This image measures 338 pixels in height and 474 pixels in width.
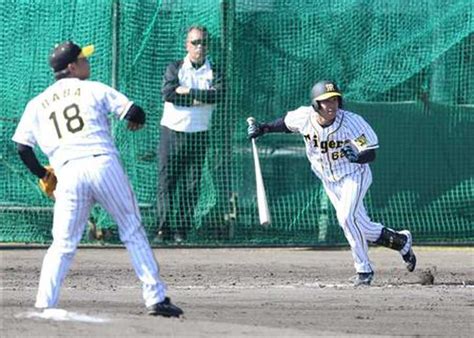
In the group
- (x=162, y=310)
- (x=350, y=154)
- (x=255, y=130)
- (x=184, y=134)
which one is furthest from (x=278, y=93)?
(x=162, y=310)

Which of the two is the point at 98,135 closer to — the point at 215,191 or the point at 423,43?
the point at 215,191

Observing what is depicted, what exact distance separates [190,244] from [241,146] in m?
1.21

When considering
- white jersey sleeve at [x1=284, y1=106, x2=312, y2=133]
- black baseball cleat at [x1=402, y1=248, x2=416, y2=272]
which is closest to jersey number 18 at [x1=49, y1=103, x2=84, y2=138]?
white jersey sleeve at [x1=284, y1=106, x2=312, y2=133]

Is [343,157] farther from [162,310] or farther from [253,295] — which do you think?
[162,310]

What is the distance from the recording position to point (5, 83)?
568 inches

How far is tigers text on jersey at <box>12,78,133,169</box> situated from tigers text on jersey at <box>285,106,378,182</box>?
3135 mm

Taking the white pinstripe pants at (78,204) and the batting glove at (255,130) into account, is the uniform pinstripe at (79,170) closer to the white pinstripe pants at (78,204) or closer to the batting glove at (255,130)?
the white pinstripe pants at (78,204)

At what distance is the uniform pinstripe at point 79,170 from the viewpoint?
8.72 m

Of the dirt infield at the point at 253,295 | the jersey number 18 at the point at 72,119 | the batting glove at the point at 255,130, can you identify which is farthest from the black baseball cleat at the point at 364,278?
the jersey number 18 at the point at 72,119

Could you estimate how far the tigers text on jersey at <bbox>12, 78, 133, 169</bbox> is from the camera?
8.75 m

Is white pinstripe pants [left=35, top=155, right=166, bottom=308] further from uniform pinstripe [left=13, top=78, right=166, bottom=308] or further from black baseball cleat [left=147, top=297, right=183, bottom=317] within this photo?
black baseball cleat [left=147, top=297, right=183, bottom=317]

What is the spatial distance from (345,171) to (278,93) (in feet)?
10.3

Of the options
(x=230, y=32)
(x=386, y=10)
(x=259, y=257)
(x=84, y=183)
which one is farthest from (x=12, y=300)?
(x=386, y=10)

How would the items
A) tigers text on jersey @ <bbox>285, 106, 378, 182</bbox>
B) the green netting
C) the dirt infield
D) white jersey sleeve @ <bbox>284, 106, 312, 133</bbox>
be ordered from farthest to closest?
the green netting → white jersey sleeve @ <bbox>284, 106, 312, 133</bbox> → tigers text on jersey @ <bbox>285, 106, 378, 182</bbox> → the dirt infield
